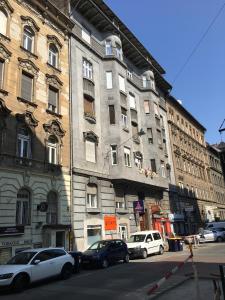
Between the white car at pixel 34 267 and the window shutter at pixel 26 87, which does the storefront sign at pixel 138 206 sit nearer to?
the window shutter at pixel 26 87

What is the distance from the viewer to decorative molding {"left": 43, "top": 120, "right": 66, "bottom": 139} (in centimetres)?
2212

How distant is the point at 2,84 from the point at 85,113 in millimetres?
8148

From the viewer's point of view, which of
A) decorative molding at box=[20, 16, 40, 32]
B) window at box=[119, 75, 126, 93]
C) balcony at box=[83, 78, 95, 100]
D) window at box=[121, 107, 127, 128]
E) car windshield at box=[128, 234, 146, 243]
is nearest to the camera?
decorative molding at box=[20, 16, 40, 32]

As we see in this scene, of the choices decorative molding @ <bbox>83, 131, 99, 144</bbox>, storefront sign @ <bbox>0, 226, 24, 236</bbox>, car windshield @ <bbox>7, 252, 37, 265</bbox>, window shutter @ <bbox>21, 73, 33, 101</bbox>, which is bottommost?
car windshield @ <bbox>7, 252, 37, 265</bbox>

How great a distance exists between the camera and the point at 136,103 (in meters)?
34.7

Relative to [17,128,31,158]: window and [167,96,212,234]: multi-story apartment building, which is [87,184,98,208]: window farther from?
[167,96,212,234]: multi-story apartment building

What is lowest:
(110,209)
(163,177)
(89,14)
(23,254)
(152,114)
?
(23,254)

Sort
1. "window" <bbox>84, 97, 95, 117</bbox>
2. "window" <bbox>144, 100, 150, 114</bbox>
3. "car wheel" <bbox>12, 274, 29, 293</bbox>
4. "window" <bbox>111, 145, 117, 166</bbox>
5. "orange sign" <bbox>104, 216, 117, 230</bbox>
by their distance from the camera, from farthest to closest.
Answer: "window" <bbox>144, 100, 150, 114</bbox>
"window" <bbox>111, 145, 117, 166</bbox>
"window" <bbox>84, 97, 95, 117</bbox>
"orange sign" <bbox>104, 216, 117, 230</bbox>
"car wheel" <bbox>12, 274, 29, 293</bbox>

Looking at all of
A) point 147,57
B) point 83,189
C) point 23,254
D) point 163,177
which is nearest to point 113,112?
point 83,189

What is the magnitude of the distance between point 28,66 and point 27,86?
138cm

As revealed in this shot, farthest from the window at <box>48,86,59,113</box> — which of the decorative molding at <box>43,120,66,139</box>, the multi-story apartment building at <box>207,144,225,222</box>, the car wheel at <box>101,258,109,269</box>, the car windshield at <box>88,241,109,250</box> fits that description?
the multi-story apartment building at <box>207,144,225,222</box>

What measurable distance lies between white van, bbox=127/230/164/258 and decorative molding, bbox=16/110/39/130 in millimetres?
10320

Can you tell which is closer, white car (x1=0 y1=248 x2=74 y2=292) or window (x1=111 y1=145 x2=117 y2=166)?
white car (x1=0 y1=248 x2=74 y2=292)

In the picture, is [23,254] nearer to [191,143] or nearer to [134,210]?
[134,210]
